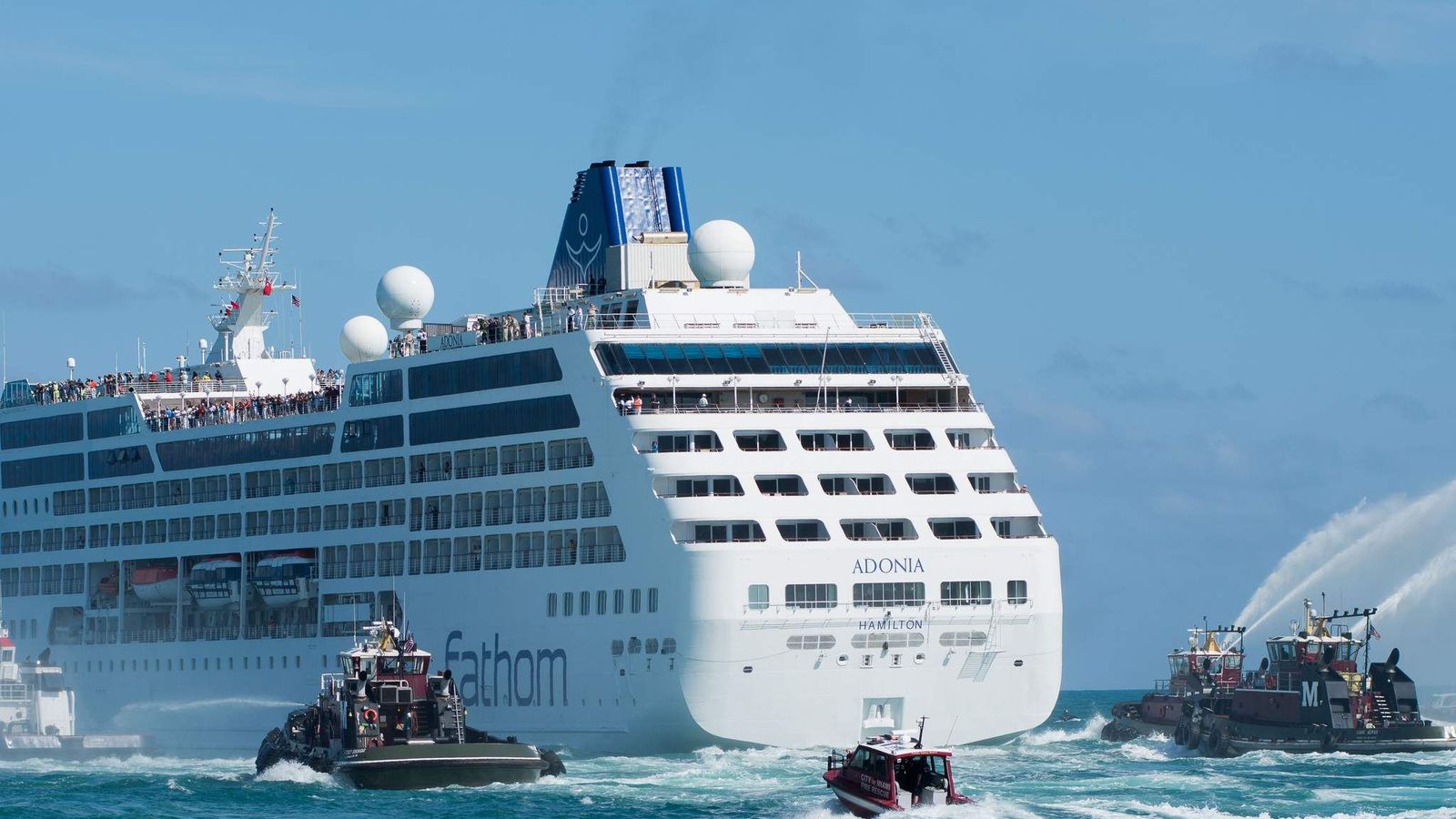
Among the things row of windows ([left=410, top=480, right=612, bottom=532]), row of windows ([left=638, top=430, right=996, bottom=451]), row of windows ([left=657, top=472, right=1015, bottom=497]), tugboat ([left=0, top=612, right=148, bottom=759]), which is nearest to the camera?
row of windows ([left=657, top=472, right=1015, bottom=497])

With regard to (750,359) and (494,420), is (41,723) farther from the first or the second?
(750,359)

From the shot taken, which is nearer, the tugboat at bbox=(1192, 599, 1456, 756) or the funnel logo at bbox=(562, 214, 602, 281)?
the tugboat at bbox=(1192, 599, 1456, 756)

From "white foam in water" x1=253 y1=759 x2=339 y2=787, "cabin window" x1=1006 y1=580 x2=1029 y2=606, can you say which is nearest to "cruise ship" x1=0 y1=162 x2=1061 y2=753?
"cabin window" x1=1006 y1=580 x2=1029 y2=606

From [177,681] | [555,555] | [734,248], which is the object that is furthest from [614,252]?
[177,681]

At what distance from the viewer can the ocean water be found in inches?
2697

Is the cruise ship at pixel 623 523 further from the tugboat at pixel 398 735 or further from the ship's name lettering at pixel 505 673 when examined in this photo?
the tugboat at pixel 398 735

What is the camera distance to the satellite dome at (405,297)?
98.1 m

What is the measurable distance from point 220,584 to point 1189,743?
35531mm

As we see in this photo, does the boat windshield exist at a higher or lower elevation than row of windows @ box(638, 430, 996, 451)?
lower

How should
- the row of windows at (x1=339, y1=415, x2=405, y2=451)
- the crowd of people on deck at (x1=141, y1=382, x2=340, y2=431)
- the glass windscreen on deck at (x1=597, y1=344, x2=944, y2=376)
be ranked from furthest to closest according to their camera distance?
1. the crowd of people on deck at (x1=141, y1=382, x2=340, y2=431)
2. the row of windows at (x1=339, y1=415, x2=405, y2=451)
3. the glass windscreen on deck at (x1=597, y1=344, x2=944, y2=376)

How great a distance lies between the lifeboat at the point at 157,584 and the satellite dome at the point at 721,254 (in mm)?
26766

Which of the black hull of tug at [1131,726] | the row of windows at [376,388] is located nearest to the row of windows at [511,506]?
the row of windows at [376,388]

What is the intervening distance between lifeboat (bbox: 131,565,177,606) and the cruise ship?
11 centimetres

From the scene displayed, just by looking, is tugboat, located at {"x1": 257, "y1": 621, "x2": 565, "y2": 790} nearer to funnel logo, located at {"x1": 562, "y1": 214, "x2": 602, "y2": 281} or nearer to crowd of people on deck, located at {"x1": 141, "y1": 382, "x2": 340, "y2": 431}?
crowd of people on deck, located at {"x1": 141, "y1": 382, "x2": 340, "y2": 431}
